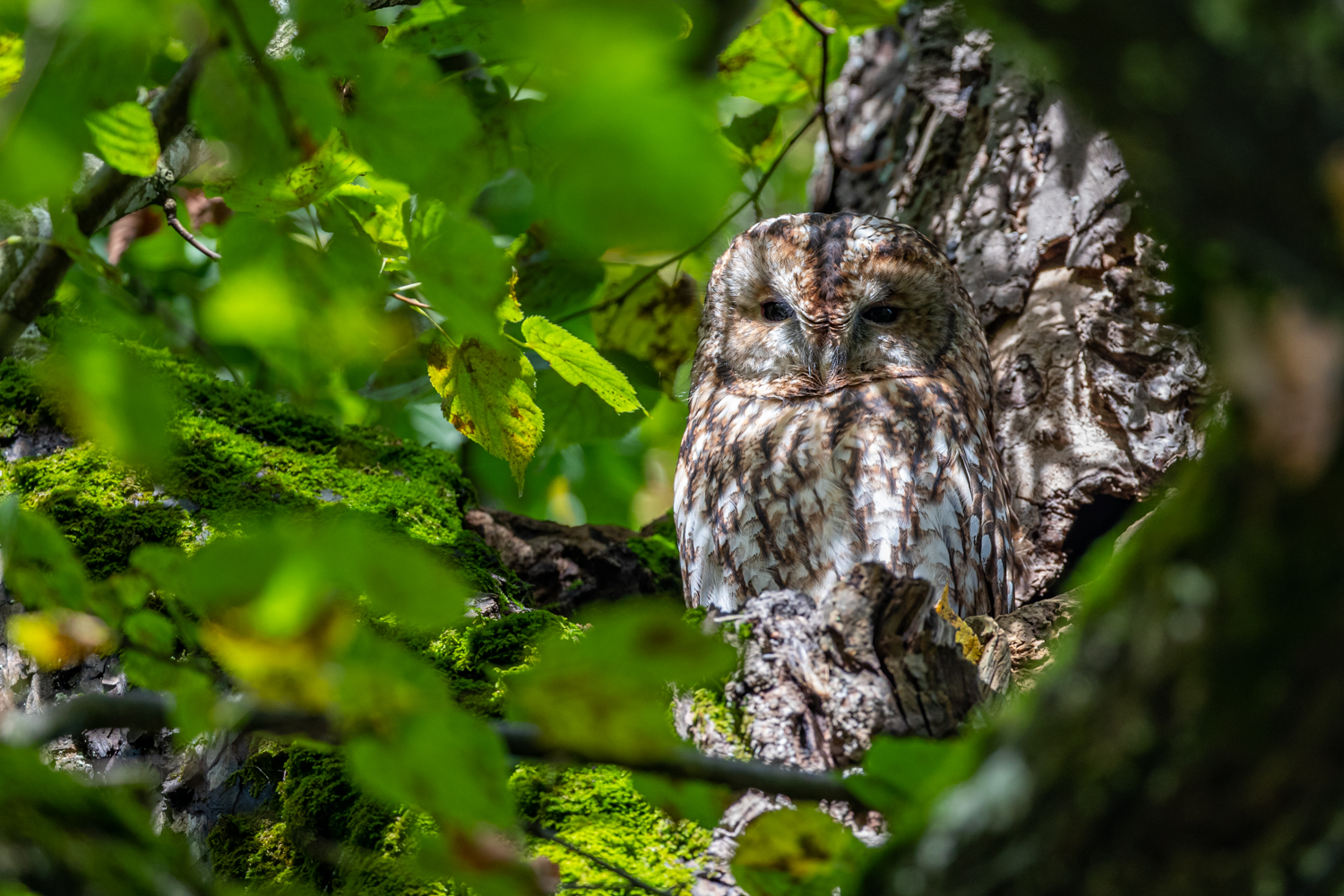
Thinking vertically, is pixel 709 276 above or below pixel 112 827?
above

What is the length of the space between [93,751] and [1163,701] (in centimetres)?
167

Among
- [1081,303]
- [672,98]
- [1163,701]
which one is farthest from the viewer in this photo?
[1081,303]

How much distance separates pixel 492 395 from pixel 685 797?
674mm

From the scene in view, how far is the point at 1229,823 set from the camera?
0.56 meters

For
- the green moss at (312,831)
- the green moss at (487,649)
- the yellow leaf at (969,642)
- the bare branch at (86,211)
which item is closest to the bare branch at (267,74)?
the bare branch at (86,211)

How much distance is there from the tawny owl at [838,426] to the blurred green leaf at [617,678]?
1515 millimetres

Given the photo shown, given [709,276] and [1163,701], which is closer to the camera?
[1163,701]

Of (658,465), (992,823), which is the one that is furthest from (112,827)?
(658,465)

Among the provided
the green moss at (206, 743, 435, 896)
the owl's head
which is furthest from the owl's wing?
the green moss at (206, 743, 435, 896)

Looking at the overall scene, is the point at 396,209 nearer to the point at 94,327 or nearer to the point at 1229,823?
the point at 1229,823

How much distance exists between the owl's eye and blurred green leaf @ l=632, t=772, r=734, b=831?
1848 millimetres

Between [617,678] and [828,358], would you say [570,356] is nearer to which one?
[617,678]

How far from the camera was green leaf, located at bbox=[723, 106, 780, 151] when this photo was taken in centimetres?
234

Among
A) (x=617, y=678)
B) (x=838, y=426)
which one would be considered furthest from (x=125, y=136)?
(x=838, y=426)
